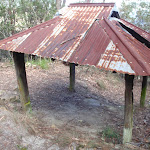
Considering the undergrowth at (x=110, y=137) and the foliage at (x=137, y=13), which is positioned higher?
the foliage at (x=137, y=13)

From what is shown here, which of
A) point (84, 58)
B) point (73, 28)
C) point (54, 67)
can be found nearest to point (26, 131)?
point (84, 58)

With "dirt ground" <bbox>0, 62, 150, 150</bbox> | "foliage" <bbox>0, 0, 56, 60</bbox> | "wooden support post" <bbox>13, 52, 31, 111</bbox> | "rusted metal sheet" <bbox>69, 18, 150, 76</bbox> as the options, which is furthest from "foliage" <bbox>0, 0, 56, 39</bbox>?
"rusted metal sheet" <bbox>69, 18, 150, 76</bbox>

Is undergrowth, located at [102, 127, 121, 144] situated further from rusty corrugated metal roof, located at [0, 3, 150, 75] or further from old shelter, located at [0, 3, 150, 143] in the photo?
rusty corrugated metal roof, located at [0, 3, 150, 75]

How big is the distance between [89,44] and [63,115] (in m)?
3.33

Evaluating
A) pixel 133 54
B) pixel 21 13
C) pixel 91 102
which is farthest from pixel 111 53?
pixel 21 13

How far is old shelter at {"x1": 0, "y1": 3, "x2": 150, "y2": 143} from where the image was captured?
9.73 ft

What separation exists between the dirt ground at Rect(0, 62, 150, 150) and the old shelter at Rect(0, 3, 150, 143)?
0.80m

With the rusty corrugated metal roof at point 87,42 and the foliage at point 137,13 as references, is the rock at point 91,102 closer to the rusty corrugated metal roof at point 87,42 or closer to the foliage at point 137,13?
the rusty corrugated metal roof at point 87,42

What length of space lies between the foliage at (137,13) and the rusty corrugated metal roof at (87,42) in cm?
1005

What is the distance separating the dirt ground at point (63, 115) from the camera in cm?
374

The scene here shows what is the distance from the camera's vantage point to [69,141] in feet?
12.7

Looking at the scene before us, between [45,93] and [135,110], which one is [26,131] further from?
[135,110]

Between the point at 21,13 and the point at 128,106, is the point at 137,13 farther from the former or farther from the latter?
the point at 128,106

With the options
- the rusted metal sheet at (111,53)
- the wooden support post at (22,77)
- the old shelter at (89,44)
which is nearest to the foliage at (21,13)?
the wooden support post at (22,77)
